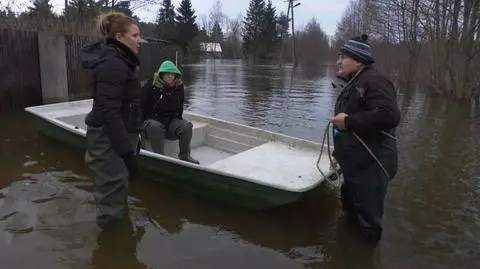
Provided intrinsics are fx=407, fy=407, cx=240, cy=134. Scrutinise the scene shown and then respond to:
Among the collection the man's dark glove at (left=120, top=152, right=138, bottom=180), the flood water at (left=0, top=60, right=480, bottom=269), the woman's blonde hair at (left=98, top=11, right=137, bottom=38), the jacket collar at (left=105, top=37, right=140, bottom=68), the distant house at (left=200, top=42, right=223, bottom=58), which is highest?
the distant house at (left=200, top=42, right=223, bottom=58)

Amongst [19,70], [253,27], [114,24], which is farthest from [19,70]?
[253,27]

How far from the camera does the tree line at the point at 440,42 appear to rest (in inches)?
635

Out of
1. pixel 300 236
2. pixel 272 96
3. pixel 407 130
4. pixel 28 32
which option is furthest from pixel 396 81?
pixel 300 236

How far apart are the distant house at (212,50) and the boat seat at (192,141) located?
63.1 metres

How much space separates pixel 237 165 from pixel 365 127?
182 centimetres

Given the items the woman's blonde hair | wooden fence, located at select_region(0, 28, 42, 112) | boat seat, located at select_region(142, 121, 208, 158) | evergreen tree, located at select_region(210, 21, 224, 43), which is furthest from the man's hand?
evergreen tree, located at select_region(210, 21, 224, 43)

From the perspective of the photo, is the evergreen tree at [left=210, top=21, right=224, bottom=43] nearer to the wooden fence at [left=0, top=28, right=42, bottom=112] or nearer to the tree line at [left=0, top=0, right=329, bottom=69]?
the tree line at [left=0, top=0, right=329, bottom=69]

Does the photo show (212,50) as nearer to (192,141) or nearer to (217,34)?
(217,34)

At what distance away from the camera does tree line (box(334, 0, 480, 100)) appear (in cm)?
1612

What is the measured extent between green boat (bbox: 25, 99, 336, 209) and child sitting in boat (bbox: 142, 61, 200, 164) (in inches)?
12.7

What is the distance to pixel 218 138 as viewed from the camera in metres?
6.61

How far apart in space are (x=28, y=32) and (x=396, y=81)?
21.8 m

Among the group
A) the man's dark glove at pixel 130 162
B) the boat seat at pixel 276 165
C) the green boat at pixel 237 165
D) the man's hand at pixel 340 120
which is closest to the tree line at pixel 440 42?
the green boat at pixel 237 165

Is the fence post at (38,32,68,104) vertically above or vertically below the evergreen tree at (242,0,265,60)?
below
